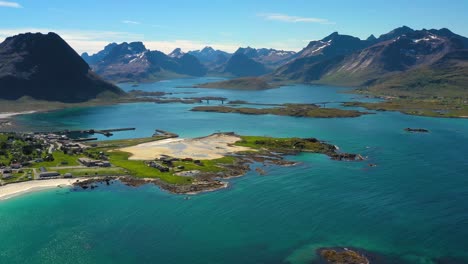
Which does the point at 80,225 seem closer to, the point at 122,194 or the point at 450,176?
the point at 122,194

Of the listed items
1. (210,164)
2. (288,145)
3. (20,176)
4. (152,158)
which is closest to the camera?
(20,176)

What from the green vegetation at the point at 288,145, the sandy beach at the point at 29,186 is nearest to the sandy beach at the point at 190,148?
the green vegetation at the point at 288,145

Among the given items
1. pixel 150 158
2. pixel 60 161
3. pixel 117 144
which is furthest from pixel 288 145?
pixel 60 161

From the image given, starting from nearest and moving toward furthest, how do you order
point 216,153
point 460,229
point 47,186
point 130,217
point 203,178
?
1. point 460,229
2. point 130,217
3. point 47,186
4. point 203,178
5. point 216,153

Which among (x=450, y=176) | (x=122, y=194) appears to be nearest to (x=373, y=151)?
(x=450, y=176)

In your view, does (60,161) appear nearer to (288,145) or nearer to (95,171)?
(95,171)

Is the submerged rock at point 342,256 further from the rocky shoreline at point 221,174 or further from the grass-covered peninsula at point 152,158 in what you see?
the grass-covered peninsula at point 152,158

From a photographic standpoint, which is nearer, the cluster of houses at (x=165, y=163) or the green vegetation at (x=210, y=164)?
the cluster of houses at (x=165, y=163)
